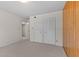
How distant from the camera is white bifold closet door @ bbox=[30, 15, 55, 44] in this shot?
23.5ft

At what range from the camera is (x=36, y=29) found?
27.9 feet

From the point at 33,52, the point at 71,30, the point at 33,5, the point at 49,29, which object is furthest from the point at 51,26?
the point at 71,30

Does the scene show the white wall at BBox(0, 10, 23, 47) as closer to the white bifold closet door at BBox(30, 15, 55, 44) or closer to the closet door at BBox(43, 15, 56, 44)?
the white bifold closet door at BBox(30, 15, 55, 44)

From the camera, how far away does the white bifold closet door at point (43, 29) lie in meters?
7.16

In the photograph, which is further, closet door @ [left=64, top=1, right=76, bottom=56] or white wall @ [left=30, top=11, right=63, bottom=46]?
white wall @ [left=30, top=11, right=63, bottom=46]

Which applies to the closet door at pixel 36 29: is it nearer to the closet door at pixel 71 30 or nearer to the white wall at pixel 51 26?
the white wall at pixel 51 26

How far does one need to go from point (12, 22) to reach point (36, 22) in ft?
6.42

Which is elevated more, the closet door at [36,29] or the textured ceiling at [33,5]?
the textured ceiling at [33,5]

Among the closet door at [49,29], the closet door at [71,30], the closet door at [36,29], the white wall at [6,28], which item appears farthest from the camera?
the closet door at [36,29]

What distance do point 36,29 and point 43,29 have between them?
2.80ft

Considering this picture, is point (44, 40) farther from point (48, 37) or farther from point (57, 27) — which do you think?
point (57, 27)

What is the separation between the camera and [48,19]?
736 cm

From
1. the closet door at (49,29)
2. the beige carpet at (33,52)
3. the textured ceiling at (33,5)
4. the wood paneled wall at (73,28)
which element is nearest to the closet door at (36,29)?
the closet door at (49,29)

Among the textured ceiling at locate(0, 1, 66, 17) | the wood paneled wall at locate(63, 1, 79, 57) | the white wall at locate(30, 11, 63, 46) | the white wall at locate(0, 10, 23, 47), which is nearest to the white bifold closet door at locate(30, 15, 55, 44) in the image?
the white wall at locate(30, 11, 63, 46)
